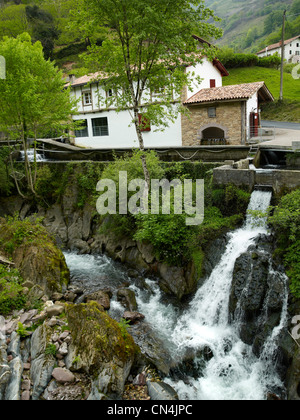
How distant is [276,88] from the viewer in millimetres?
36750

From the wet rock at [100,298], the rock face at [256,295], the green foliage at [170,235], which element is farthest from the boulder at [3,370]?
the rock face at [256,295]

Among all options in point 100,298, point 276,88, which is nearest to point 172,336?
point 100,298

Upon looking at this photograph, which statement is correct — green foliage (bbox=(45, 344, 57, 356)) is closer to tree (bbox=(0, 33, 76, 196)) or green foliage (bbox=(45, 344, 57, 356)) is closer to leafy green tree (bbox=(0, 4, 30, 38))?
tree (bbox=(0, 33, 76, 196))

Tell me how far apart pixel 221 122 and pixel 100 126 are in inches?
434

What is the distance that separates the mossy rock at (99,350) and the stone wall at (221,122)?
13.6 meters

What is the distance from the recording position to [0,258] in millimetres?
10867

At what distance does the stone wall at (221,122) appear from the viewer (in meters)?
18.8

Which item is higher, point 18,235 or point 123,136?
point 123,136

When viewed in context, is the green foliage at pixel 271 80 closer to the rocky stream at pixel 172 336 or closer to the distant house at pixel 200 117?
the distant house at pixel 200 117

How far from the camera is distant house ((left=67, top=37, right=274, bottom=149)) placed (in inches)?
738

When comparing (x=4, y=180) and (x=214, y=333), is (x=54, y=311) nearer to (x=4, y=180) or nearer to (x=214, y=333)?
(x=214, y=333)

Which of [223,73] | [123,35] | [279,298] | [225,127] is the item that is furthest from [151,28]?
[223,73]

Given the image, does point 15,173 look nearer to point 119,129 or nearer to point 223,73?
point 119,129

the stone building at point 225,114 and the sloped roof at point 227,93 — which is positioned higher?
the sloped roof at point 227,93
